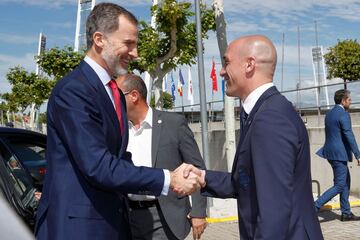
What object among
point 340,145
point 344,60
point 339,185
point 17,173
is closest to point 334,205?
point 339,185

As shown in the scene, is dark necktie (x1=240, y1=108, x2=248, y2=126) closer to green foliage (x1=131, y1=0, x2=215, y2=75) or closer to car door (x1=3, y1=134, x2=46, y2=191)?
car door (x1=3, y1=134, x2=46, y2=191)

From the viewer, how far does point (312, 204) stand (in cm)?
239

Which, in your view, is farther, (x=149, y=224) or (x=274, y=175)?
(x=149, y=224)

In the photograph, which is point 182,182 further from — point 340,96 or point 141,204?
point 340,96

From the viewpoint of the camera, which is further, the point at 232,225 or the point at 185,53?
the point at 185,53

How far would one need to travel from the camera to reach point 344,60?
34781mm

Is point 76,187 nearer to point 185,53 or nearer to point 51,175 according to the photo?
point 51,175

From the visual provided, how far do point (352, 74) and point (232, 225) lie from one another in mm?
29108

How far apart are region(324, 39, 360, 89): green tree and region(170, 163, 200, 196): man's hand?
108 ft

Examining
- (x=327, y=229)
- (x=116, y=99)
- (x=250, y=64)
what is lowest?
(x=327, y=229)

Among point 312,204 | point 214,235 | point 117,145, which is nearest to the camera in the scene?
point 312,204

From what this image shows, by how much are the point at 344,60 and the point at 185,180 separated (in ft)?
111

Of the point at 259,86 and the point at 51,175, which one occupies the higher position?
the point at 259,86

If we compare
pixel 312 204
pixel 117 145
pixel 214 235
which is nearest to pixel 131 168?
pixel 117 145
